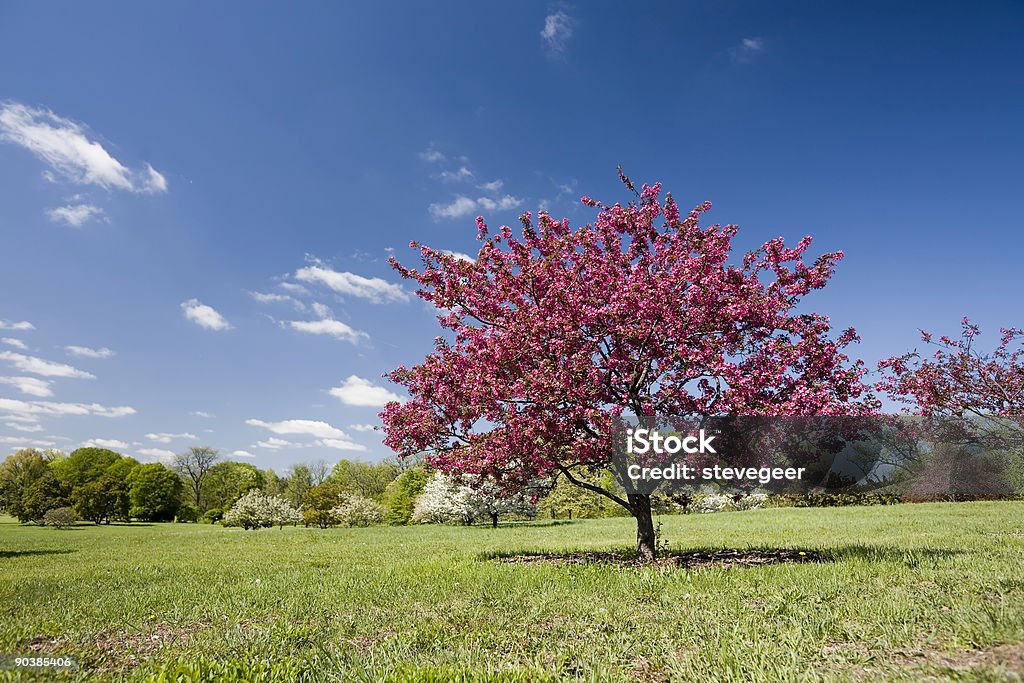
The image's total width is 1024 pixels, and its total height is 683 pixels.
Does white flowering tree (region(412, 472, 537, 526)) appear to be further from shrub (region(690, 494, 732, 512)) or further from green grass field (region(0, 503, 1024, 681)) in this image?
green grass field (region(0, 503, 1024, 681))

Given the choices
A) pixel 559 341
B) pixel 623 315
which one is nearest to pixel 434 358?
pixel 559 341

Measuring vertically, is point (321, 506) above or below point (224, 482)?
below

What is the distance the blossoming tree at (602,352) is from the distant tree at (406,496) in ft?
128

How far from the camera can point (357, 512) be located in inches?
1752


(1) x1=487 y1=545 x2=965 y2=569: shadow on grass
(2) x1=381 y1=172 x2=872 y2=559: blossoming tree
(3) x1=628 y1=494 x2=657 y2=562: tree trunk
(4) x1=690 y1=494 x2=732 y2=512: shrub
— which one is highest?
(2) x1=381 y1=172 x2=872 y2=559: blossoming tree

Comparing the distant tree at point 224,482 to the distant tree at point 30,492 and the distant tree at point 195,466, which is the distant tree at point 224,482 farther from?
the distant tree at point 30,492

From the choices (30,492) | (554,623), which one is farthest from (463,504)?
(30,492)

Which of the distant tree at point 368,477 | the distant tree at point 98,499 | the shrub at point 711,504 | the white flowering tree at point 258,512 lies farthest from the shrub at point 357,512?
the distant tree at point 98,499

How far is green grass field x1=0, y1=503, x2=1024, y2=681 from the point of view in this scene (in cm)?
489

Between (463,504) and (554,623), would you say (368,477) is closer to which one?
(463,504)

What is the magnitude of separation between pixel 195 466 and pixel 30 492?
105ft

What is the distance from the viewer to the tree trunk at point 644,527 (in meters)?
11.7

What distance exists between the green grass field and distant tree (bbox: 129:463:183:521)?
7557 centimetres

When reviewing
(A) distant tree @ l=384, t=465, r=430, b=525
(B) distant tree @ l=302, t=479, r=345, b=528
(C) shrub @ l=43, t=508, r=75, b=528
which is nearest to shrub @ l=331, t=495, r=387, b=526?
(B) distant tree @ l=302, t=479, r=345, b=528
